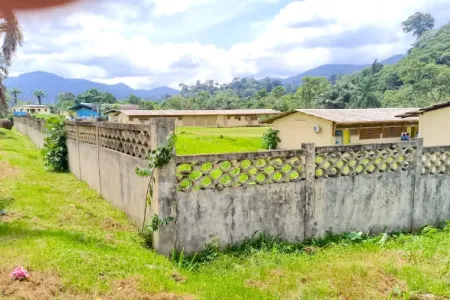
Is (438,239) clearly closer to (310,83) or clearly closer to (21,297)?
(21,297)

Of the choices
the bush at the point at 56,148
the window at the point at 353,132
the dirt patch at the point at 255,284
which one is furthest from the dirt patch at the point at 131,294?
the window at the point at 353,132

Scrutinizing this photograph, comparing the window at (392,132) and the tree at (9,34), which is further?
the window at (392,132)

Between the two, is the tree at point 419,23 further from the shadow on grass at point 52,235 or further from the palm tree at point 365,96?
the shadow on grass at point 52,235

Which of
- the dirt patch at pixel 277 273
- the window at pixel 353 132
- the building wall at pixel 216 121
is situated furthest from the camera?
the building wall at pixel 216 121

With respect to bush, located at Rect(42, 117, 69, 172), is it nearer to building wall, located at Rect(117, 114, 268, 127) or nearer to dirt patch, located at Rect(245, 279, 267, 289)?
dirt patch, located at Rect(245, 279, 267, 289)

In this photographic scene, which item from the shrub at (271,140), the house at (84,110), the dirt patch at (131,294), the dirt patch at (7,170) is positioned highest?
the house at (84,110)

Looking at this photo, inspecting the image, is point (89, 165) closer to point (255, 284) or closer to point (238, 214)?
point (238, 214)

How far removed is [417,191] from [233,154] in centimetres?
387

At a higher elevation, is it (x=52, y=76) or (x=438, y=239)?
(x=52, y=76)

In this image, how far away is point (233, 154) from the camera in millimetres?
5203

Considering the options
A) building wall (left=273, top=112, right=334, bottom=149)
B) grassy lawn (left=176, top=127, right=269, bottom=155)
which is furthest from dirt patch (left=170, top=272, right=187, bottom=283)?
building wall (left=273, top=112, right=334, bottom=149)

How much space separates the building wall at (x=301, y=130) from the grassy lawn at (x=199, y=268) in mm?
17504

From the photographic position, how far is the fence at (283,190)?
16.6 feet

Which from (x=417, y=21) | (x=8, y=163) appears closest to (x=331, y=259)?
(x=8, y=163)
